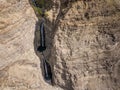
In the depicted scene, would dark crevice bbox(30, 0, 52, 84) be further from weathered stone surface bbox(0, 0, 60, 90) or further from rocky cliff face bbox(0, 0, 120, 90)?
rocky cliff face bbox(0, 0, 120, 90)

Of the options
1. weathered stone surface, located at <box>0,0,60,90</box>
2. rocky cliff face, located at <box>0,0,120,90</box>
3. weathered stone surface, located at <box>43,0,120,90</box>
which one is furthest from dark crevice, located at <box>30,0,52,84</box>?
weathered stone surface, located at <box>43,0,120,90</box>

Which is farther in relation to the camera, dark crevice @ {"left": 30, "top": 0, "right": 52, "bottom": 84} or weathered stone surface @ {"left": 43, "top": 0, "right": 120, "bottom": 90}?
dark crevice @ {"left": 30, "top": 0, "right": 52, "bottom": 84}

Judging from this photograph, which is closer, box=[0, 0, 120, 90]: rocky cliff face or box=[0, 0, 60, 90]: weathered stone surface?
box=[0, 0, 120, 90]: rocky cliff face

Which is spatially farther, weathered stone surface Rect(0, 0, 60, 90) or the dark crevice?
the dark crevice

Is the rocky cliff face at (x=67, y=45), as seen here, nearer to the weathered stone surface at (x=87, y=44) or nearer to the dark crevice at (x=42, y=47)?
the weathered stone surface at (x=87, y=44)

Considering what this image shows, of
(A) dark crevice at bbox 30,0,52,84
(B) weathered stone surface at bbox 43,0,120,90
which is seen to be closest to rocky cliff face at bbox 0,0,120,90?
(B) weathered stone surface at bbox 43,0,120,90

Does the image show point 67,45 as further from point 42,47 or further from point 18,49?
point 18,49

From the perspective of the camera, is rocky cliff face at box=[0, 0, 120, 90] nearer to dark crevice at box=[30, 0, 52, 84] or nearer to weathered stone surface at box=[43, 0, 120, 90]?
weathered stone surface at box=[43, 0, 120, 90]

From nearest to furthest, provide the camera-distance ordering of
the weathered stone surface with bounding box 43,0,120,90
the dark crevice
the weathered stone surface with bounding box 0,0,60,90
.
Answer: the weathered stone surface with bounding box 43,0,120,90 → the weathered stone surface with bounding box 0,0,60,90 → the dark crevice

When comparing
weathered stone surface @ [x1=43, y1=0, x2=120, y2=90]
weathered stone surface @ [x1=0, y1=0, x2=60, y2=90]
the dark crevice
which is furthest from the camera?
the dark crevice

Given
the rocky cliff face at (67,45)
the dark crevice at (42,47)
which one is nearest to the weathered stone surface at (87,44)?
the rocky cliff face at (67,45)

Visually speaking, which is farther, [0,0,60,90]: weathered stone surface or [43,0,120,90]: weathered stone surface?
[0,0,60,90]: weathered stone surface

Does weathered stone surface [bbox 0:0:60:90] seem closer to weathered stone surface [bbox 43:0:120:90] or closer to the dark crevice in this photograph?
the dark crevice
